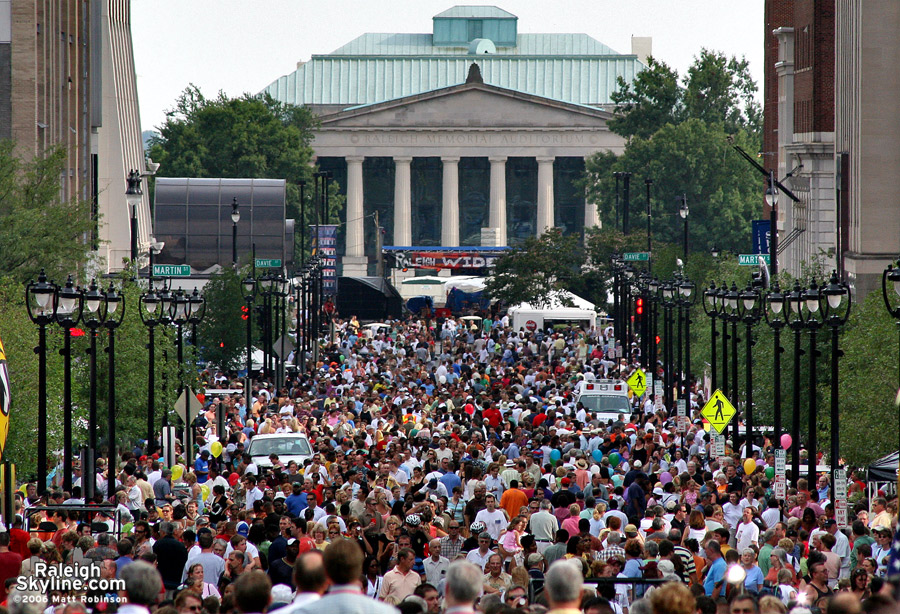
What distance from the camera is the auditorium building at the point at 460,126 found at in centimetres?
11838

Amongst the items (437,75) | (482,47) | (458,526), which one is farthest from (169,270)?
(482,47)

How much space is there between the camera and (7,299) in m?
30.1

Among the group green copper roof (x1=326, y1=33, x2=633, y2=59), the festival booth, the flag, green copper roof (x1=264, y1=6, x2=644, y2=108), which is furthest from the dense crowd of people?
green copper roof (x1=326, y1=33, x2=633, y2=59)

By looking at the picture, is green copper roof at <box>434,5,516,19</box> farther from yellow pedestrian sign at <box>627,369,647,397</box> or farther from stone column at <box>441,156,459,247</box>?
yellow pedestrian sign at <box>627,369,647,397</box>

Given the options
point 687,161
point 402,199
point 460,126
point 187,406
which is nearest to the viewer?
point 187,406

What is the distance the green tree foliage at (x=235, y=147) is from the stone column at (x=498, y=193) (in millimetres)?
22047

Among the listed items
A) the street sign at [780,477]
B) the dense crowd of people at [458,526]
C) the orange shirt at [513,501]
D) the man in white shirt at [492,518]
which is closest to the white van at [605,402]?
the dense crowd of people at [458,526]

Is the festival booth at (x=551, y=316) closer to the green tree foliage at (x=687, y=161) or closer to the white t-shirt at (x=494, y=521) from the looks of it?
the green tree foliage at (x=687, y=161)

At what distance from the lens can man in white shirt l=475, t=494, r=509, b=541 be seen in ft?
56.1

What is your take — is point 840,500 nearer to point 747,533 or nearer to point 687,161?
point 747,533

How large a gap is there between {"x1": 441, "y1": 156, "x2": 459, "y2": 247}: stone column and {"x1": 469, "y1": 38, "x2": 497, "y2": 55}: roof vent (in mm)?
25725

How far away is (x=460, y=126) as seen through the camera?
4668 inches

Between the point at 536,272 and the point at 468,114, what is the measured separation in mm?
49609

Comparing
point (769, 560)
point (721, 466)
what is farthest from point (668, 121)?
point (769, 560)
